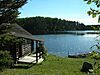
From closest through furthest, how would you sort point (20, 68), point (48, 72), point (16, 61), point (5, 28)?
point (5, 28) < point (48, 72) < point (20, 68) < point (16, 61)

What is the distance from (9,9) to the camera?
56.3 ft

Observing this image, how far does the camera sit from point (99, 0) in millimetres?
3516

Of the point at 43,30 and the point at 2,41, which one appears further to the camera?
the point at 43,30

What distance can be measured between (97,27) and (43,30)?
17486 cm

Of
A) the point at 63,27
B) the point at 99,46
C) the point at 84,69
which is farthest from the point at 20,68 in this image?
the point at 63,27

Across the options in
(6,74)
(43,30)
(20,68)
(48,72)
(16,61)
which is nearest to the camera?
(6,74)

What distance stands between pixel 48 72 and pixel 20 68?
3115 mm

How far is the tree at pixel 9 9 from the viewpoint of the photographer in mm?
16797

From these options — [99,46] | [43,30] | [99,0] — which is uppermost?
[99,0]

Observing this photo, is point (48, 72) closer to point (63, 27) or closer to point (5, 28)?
point (5, 28)

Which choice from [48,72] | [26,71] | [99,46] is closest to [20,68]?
[26,71]

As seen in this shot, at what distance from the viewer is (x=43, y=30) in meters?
178

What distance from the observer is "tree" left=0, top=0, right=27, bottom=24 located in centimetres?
1680

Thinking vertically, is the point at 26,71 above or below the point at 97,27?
below
